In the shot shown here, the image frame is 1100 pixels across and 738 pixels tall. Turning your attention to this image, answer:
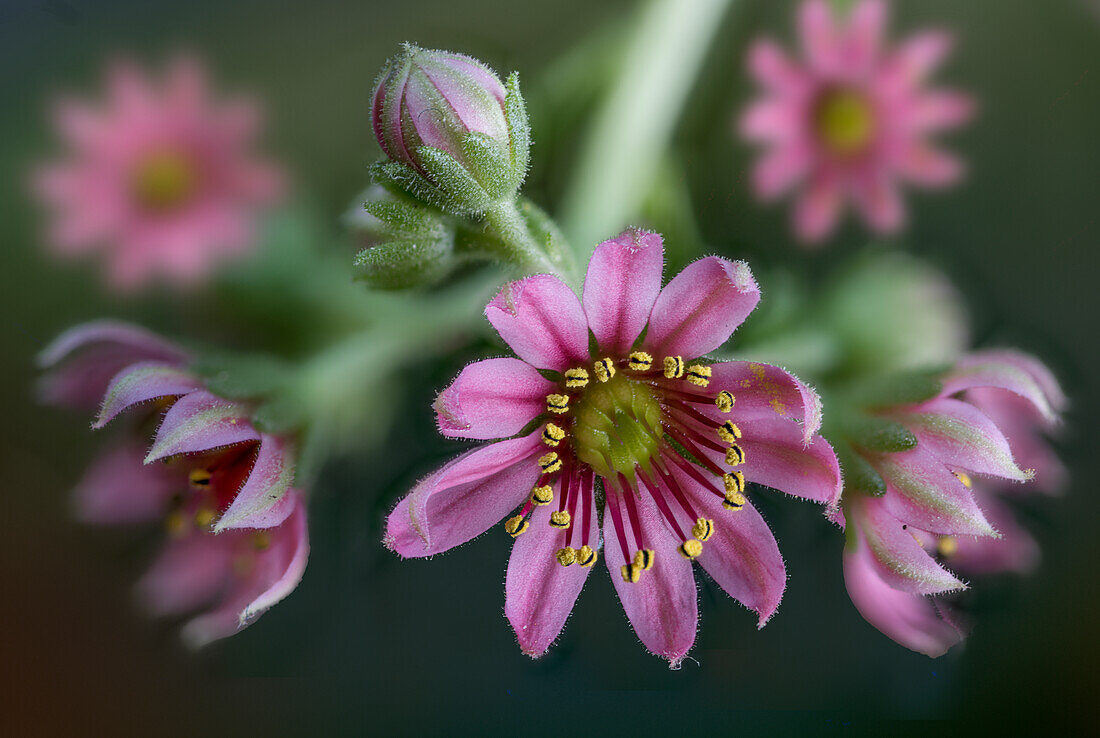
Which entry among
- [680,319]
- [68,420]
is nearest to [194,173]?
[68,420]

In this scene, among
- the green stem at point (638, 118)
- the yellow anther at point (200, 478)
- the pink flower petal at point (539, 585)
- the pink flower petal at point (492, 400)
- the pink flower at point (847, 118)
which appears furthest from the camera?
the pink flower at point (847, 118)

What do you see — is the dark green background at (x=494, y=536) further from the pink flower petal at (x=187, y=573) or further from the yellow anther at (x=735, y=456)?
the yellow anther at (x=735, y=456)

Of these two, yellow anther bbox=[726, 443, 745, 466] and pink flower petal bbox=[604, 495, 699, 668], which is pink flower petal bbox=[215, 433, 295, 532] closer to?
pink flower petal bbox=[604, 495, 699, 668]

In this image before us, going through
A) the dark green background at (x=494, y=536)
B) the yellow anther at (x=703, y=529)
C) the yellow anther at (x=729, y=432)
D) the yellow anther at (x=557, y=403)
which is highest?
the yellow anther at (x=557, y=403)

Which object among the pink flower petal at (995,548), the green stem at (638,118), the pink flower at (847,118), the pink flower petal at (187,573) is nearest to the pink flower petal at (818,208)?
the pink flower at (847,118)

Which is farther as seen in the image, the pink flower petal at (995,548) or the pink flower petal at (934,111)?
the pink flower petal at (934,111)

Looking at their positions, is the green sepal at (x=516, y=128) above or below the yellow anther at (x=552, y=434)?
above
